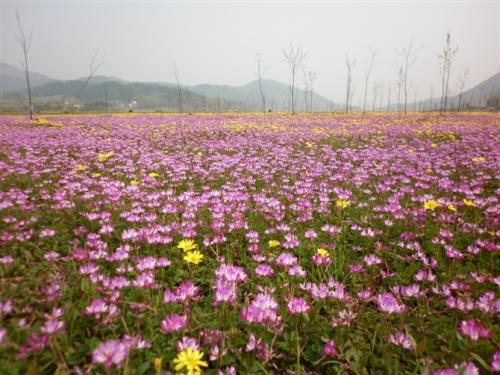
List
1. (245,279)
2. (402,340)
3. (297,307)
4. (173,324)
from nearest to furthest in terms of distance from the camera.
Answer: (173,324) → (402,340) → (297,307) → (245,279)

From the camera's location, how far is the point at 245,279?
10.7 ft

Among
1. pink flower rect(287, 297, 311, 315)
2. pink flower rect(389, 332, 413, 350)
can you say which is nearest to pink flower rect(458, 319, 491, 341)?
pink flower rect(389, 332, 413, 350)

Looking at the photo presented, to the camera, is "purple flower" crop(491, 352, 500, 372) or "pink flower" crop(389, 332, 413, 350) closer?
"purple flower" crop(491, 352, 500, 372)

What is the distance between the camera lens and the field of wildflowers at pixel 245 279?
7.05 feet

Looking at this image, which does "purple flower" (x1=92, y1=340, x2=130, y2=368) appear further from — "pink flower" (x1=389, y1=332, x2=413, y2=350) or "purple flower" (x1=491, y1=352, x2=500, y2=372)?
"purple flower" (x1=491, y1=352, x2=500, y2=372)

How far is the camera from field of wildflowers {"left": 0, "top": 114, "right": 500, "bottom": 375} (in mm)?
2148

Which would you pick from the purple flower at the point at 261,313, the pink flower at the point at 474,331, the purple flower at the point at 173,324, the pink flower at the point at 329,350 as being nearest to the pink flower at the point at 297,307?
the purple flower at the point at 261,313

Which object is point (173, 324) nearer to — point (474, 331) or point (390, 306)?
point (390, 306)

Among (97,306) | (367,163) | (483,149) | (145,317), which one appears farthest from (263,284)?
(483,149)

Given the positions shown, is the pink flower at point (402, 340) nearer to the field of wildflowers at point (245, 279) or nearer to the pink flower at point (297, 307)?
the field of wildflowers at point (245, 279)

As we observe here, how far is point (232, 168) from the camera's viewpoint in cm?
848

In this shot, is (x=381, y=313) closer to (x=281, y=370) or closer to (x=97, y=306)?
(x=281, y=370)

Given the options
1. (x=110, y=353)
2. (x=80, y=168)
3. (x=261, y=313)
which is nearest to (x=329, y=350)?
(x=261, y=313)

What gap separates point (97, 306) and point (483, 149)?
14.8m
